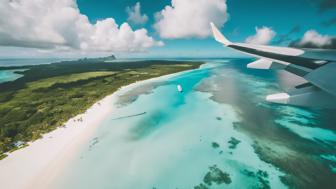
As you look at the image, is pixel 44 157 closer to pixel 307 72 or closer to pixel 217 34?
pixel 217 34

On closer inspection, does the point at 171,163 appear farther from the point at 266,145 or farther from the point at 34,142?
the point at 34,142

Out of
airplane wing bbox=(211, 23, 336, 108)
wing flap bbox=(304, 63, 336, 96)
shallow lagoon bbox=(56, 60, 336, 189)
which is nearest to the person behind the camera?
wing flap bbox=(304, 63, 336, 96)

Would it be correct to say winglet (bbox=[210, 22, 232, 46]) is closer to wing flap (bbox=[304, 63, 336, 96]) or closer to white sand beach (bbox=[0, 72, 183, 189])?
wing flap (bbox=[304, 63, 336, 96])

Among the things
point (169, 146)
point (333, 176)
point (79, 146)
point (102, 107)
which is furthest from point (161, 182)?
point (102, 107)

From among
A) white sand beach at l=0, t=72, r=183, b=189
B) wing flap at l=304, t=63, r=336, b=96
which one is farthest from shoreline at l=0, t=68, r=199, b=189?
wing flap at l=304, t=63, r=336, b=96

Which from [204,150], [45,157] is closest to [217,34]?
[204,150]

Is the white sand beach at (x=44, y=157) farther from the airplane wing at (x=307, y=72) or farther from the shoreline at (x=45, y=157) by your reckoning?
the airplane wing at (x=307, y=72)
